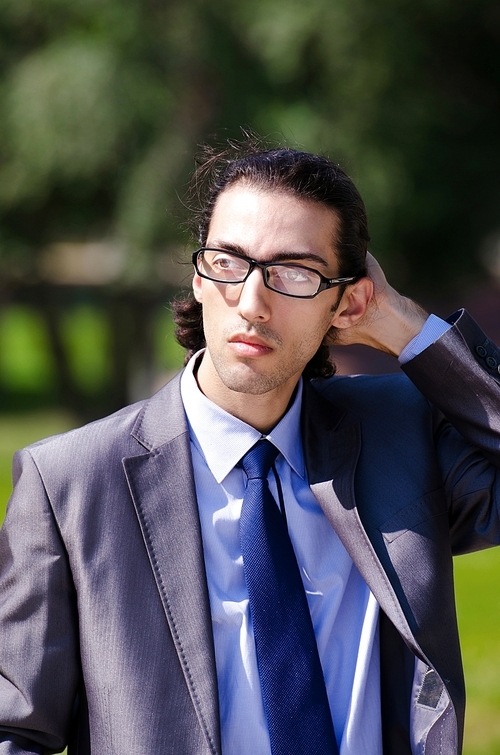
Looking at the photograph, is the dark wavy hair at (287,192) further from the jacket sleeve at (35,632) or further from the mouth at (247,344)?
the jacket sleeve at (35,632)

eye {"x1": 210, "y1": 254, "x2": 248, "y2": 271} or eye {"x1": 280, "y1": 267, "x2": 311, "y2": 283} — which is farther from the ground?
eye {"x1": 210, "y1": 254, "x2": 248, "y2": 271}

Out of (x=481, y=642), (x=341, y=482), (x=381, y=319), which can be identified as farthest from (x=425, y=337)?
(x=481, y=642)

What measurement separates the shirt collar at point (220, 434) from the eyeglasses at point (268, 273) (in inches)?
12.6

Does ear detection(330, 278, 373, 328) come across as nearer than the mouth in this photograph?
No

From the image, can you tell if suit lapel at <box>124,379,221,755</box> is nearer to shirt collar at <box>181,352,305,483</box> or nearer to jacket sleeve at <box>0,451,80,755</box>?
shirt collar at <box>181,352,305,483</box>

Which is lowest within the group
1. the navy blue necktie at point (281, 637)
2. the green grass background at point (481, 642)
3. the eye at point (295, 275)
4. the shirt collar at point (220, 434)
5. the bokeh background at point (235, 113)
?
the green grass background at point (481, 642)

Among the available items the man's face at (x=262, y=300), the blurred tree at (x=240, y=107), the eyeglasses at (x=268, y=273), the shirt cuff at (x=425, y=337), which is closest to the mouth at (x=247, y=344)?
the man's face at (x=262, y=300)

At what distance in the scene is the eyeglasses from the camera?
91.4 inches

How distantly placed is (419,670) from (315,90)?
935cm

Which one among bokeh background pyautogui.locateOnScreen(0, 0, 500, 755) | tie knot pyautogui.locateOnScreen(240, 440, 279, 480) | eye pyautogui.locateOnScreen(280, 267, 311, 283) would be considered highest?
bokeh background pyautogui.locateOnScreen(0, 0, 500, 755)

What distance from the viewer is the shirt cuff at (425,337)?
8.79 feet

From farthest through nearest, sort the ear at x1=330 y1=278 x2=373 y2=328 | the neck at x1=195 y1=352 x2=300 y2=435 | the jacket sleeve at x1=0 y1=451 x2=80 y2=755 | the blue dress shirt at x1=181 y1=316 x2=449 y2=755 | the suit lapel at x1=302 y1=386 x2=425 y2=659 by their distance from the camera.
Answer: the ear at x1=330 y1=278 x2=373 y2=328
the neck at x1=195 y1=352 x2=300 y2=435
the suit lapel at x1=302 y1=386 x2=425 y2=659
the blue dress shirt at x1=181 y1=316 x2=449 y2=755
the jacket sleeve at x1=0 y1=451 x2=80 y2=755

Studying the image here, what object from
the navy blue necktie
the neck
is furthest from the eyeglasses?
the navy blue necktie

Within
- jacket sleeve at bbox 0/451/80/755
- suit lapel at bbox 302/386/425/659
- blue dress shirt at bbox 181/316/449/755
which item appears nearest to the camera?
jacket sleeve at bbox 0/451/80/755
